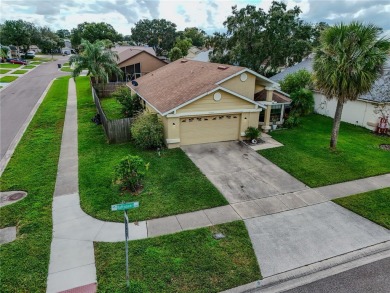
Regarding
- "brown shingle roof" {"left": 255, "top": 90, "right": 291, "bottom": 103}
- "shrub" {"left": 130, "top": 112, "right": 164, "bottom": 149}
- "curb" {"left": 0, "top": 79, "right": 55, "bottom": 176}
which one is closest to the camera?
"curb" {"left": 0, "top": 79, "right": 55, "bottom": 176}

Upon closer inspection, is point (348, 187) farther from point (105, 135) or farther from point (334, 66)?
point (105, 135)

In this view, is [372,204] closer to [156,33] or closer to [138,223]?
[138,223]

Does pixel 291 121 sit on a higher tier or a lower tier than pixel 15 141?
higher

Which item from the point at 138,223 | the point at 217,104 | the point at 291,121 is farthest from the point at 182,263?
the point at 291,121

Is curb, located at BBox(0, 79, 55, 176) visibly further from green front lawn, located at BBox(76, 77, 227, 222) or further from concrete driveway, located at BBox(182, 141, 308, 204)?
concrete driveway, located at BBox(182, 141, 308, 204)

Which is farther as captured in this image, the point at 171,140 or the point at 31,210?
the point at 171,140

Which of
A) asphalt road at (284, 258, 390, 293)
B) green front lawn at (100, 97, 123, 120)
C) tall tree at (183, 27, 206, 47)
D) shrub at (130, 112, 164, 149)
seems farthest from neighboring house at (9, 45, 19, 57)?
asphalt road at (284, 258, 390, 293)
